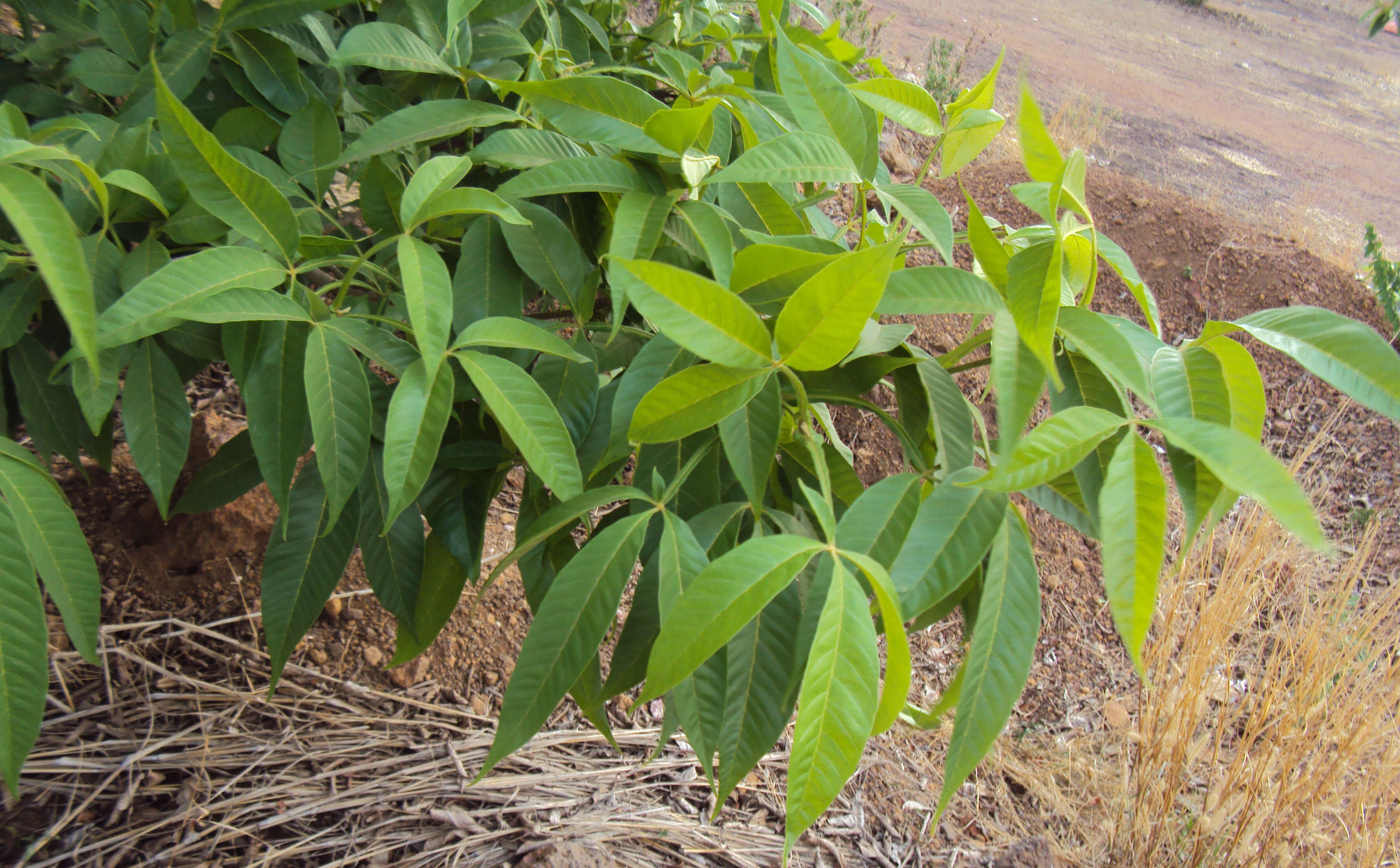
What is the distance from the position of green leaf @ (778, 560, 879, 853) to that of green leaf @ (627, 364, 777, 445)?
12 centimetres

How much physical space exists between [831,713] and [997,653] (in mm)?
106

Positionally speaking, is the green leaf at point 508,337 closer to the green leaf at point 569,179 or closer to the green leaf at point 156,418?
the green leaf at point 569,179

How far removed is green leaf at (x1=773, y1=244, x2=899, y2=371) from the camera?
38cm

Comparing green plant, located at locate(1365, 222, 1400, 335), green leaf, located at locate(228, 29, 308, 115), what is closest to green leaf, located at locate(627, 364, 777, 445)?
green leaf, located at locate(228, 29, 308, 115)

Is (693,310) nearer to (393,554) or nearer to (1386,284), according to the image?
(393,554)

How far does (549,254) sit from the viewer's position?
0.54 metres

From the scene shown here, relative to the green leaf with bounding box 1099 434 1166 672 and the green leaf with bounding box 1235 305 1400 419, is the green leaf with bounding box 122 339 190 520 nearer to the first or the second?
the green leaf with bounding box 1099 434 1166 672

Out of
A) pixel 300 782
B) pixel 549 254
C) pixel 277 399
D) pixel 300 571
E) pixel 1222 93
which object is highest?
pixel 1222 93

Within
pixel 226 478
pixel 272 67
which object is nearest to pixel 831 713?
pixel 226 478

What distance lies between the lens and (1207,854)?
4.90 ft

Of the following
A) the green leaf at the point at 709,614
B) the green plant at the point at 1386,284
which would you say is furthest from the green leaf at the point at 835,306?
the green plant at the point at 1386,284

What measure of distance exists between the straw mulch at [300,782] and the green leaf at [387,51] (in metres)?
0.77

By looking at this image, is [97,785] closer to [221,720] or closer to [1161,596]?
[221,720]

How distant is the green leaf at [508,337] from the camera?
452mm
